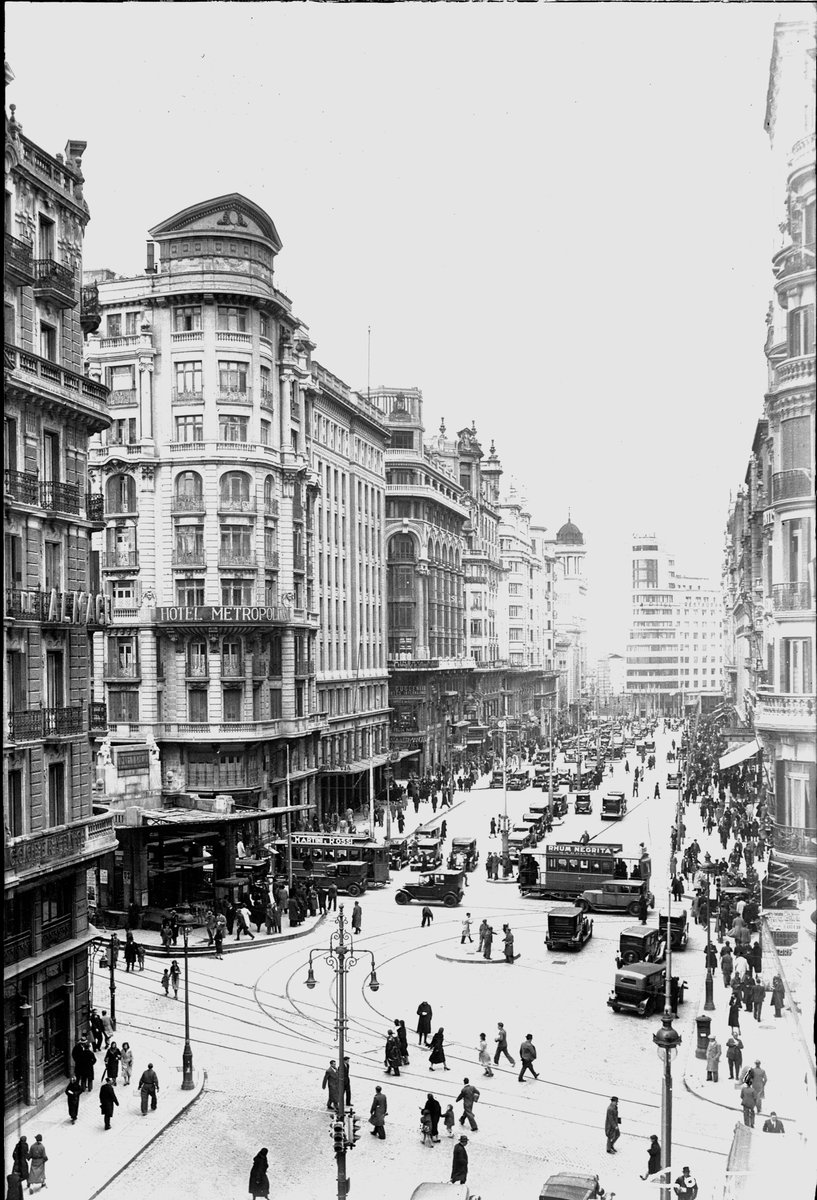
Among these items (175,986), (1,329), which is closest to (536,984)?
(175,986)

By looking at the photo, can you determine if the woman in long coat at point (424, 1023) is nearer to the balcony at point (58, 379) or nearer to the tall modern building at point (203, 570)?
the tall modern building at point (203, 570)

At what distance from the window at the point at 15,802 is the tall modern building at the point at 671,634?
48.3ft

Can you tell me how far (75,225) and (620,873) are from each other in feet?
89.7

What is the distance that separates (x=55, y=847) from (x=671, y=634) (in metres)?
36.4

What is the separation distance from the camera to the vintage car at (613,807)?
184ft

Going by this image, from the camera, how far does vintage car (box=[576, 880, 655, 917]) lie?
3697 cm

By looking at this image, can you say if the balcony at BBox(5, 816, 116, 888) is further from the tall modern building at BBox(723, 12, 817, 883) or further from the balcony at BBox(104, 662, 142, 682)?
the balcony at BBox(104, 662, 142, 682)

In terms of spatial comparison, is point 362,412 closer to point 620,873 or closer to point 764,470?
point 620,873

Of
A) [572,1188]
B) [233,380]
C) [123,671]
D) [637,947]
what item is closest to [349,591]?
[123,671]

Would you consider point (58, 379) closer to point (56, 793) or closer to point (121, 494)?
point (56, 793)

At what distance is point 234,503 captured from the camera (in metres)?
41.3

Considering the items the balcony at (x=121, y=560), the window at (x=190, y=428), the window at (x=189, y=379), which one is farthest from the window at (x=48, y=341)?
the balcony at (x=121, y=560)

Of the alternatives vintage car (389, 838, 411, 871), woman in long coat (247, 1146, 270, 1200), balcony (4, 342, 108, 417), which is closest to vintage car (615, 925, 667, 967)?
woman in long coat (247, 1146, 270, 1200)

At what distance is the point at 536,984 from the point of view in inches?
1095
